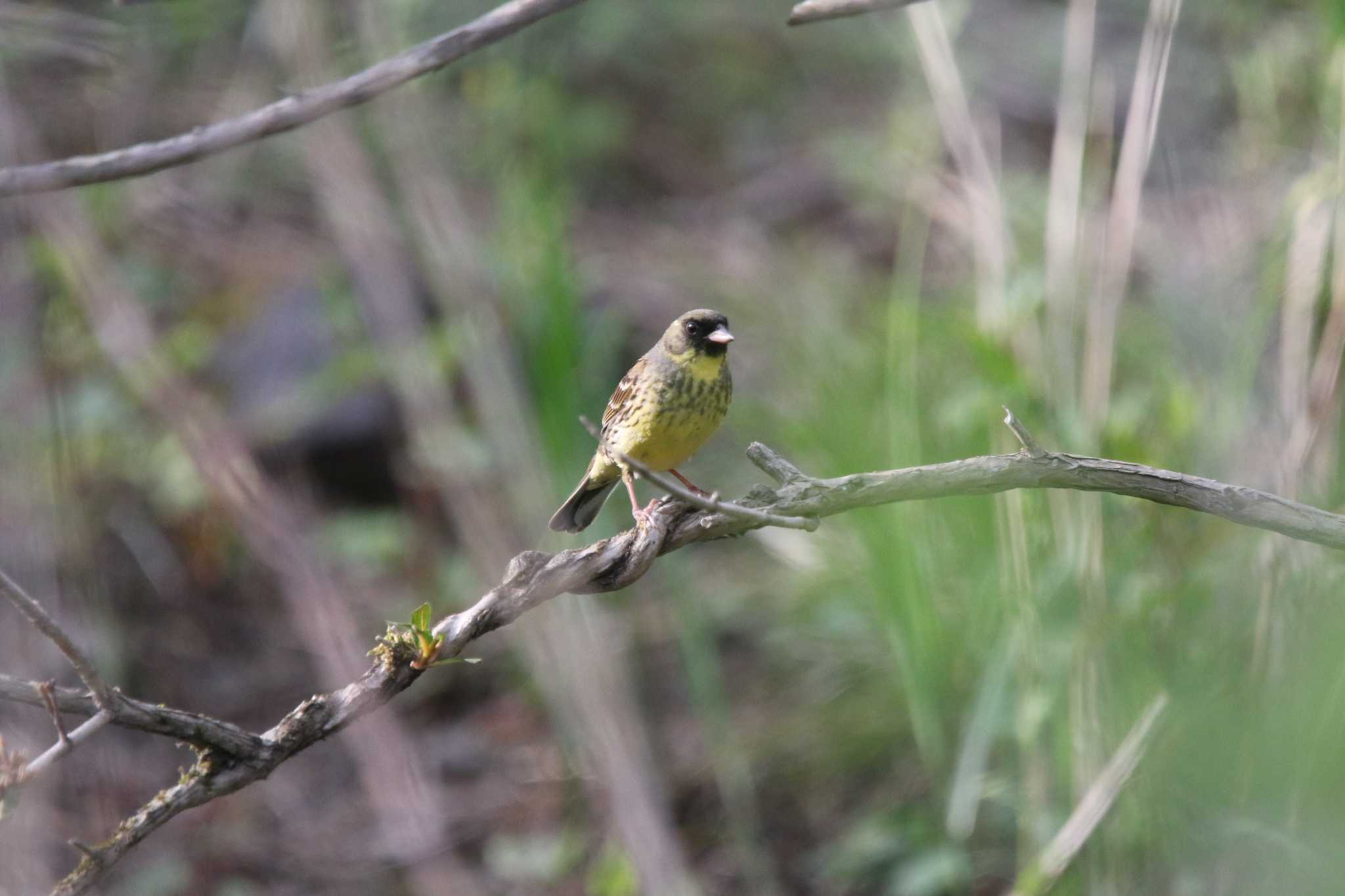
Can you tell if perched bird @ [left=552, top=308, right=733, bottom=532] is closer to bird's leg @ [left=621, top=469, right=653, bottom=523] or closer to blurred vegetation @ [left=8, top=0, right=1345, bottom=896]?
bird's leg @ [left=621, top=469, right=653, bottom=523]

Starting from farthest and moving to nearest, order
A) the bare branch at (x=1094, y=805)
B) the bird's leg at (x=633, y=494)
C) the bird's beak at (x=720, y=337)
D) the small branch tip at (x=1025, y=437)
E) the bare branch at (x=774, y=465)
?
the bird's beak at (x=720, y=337) → the bare branch at (x=1094, y=805) → the bird's leg at (x=633, y=494) → the bare branch at (x=774, y=465) → the small branch tip at (x=1025, y=437)

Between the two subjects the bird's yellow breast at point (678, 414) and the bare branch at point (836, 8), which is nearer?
the bare branch at point (836, 8)

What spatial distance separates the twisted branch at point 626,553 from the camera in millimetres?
1891

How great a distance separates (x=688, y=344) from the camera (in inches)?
154

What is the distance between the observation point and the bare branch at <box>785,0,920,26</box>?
2.53 m

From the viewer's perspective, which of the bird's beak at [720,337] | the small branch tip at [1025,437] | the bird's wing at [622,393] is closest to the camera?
the small branch tip at [1025,437]

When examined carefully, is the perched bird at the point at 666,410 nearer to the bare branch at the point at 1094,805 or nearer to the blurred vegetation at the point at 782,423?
the blurred vegetation at the point at 782,423

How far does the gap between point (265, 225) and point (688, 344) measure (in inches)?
225

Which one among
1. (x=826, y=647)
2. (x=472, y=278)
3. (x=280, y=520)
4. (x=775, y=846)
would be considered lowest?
(x=775, y=846)

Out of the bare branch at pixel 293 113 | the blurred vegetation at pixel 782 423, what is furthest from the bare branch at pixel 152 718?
the blurred vegetation at pixel 782 423

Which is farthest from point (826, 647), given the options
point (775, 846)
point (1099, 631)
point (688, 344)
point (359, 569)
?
point (359, 569)

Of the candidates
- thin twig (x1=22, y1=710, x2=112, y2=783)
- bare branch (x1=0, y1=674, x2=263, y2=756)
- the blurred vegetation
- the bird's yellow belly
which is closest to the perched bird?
the bird's yellow belly

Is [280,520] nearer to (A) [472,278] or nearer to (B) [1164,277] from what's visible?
(A) [472,278]

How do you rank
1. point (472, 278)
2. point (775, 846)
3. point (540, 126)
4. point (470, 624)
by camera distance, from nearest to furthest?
point (470, 624)
point (472, 278)
point (540, 126)
point (775, 846)
